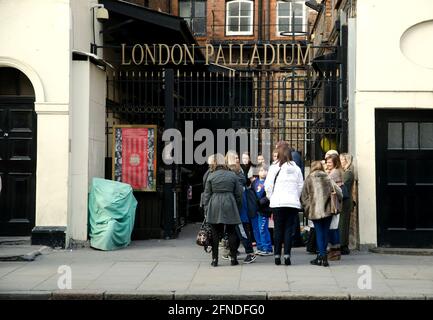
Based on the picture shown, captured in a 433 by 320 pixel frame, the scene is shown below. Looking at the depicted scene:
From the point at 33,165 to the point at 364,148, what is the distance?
20.8 ft

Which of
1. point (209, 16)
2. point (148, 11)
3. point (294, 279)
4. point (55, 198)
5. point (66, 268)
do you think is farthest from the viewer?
point (209, 16)

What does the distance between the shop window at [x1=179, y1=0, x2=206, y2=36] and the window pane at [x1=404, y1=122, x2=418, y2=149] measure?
52.9ft

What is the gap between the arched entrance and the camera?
13.4 m

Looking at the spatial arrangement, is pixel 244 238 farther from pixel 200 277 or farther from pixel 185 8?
pixel 185 8

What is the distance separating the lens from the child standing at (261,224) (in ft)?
40.9

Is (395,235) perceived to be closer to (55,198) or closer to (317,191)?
(317,191)

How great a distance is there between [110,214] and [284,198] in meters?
3.76

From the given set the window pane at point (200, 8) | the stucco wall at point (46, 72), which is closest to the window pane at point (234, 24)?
the window pane at point (200, 8)

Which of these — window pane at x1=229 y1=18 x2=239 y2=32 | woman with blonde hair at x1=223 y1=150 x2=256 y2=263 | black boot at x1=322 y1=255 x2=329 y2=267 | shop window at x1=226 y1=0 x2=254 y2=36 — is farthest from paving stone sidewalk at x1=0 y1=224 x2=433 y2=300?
window pane at x1=229 y1=18 x2=239 y2=32

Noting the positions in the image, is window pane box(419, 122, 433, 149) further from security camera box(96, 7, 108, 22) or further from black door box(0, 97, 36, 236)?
black door box(0, 97, 36, 236)

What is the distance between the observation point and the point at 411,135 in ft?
43.4

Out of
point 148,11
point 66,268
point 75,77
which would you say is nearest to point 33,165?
point 75,77

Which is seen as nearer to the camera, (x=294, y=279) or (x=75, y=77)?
(x=294, y=279)

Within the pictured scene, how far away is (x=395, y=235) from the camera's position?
43.2 ft
